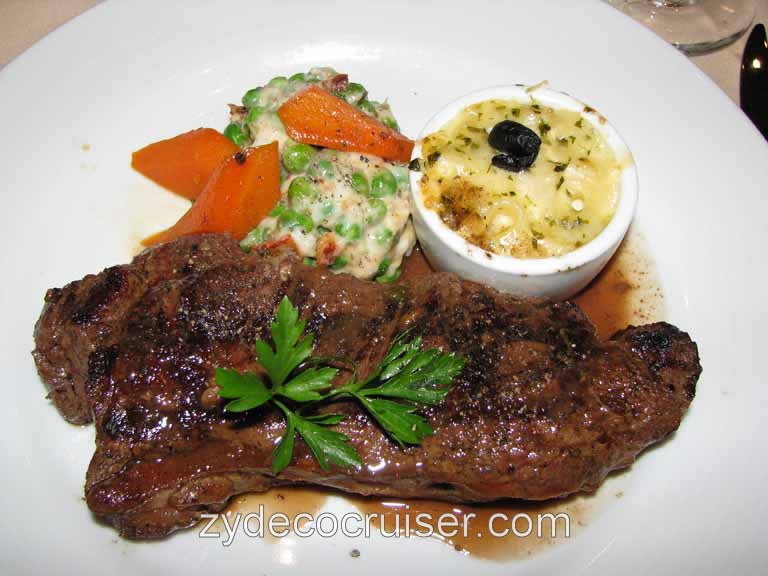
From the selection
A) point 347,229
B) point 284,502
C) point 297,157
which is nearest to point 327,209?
point 347,229

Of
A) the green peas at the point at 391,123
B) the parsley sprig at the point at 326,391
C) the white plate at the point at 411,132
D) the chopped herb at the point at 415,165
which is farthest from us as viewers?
the green peas at the point at 391,123

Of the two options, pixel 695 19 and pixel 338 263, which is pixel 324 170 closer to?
pixel 338 263

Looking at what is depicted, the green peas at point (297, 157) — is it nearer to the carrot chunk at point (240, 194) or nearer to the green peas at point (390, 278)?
the carrot chunk at point (240, 194)

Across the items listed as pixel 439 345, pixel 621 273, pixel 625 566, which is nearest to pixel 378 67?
pixel 621 273

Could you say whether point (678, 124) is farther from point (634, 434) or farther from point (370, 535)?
point (370, 535)

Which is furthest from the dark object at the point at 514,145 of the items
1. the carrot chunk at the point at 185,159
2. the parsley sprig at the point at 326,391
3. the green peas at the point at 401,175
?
the carrot chunk at the point at 185,159

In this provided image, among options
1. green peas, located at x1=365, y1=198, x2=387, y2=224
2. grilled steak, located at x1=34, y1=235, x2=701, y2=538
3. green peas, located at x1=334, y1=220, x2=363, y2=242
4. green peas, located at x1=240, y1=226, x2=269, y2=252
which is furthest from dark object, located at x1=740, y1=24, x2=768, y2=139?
green peas, located at x1=240, y1=226, x2=269, y2=252
